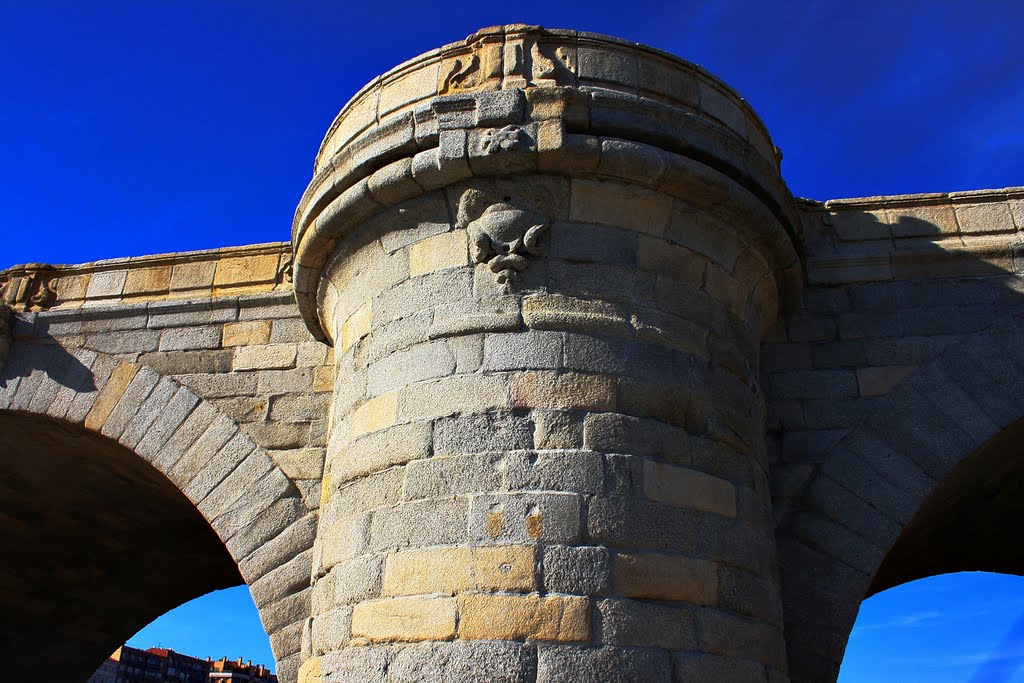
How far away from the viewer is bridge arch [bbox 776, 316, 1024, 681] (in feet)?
13.8

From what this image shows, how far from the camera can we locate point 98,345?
5867 mm

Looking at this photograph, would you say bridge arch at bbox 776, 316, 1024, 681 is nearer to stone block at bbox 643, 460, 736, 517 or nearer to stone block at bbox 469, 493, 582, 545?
stone block at bbox 643, 460, 736, 517

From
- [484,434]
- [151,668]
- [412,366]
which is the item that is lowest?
[484,434]

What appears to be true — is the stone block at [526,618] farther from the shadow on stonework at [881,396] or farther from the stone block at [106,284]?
the stone block at [106,284]

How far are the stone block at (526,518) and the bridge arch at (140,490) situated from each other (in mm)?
1618

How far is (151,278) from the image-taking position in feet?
20.1

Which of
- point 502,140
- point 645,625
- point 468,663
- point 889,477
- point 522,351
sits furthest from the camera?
point 889,477

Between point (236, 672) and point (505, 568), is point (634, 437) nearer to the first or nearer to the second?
point (505, 568)

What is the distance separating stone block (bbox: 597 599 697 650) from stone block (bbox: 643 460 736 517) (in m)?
0.43

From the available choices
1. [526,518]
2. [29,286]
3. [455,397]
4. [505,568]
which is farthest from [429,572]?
[29,286]

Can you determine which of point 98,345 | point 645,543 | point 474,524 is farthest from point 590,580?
point 98,345

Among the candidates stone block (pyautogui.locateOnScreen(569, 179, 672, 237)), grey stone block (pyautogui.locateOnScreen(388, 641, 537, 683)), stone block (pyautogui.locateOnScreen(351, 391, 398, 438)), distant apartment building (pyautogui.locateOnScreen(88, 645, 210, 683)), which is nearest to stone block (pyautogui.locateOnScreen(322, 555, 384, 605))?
grey stone block (pyautogui.locateOnScreen(388, 641, 537, 683))

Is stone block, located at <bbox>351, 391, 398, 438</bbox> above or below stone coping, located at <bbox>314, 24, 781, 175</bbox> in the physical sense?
below

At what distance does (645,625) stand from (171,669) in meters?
47.7
